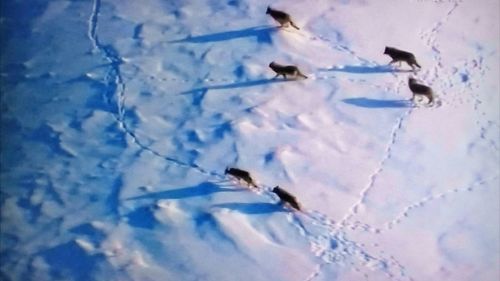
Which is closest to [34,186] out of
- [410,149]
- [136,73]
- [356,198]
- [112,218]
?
[112,218]

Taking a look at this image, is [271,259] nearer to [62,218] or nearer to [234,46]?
[62,218]

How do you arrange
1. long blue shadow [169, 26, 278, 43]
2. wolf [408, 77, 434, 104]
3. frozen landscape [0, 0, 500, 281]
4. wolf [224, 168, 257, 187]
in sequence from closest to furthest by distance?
frozen landscape [0, 0, 500, 281], wolf [224, 168, 257, 187], wolf [408, 77, 434, 104], long blue shadow [169, 26, 278, 43]

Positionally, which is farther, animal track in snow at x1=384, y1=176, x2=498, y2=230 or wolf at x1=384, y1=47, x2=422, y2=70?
wolf at x1=384, y1=47, x2=422, y2=70

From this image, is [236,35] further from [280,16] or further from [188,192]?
[188,192]

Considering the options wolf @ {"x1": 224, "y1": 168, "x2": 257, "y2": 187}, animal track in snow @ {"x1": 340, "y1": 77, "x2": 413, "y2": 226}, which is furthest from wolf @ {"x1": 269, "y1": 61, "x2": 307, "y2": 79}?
wolf @ {"x1": 224, "y1": 168, "x2": 257, "y2": 187}

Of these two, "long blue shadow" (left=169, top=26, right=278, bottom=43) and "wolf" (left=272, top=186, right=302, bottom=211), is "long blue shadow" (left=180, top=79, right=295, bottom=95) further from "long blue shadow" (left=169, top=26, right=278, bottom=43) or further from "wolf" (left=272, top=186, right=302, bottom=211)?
"wolf" (left=272, top=186, right=302, bottom=211)

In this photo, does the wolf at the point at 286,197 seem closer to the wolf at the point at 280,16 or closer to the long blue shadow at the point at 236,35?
the long blue shadow at the point at 236,35

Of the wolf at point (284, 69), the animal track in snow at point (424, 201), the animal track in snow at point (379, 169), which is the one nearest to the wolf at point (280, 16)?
the wolf at point (284, 69)
